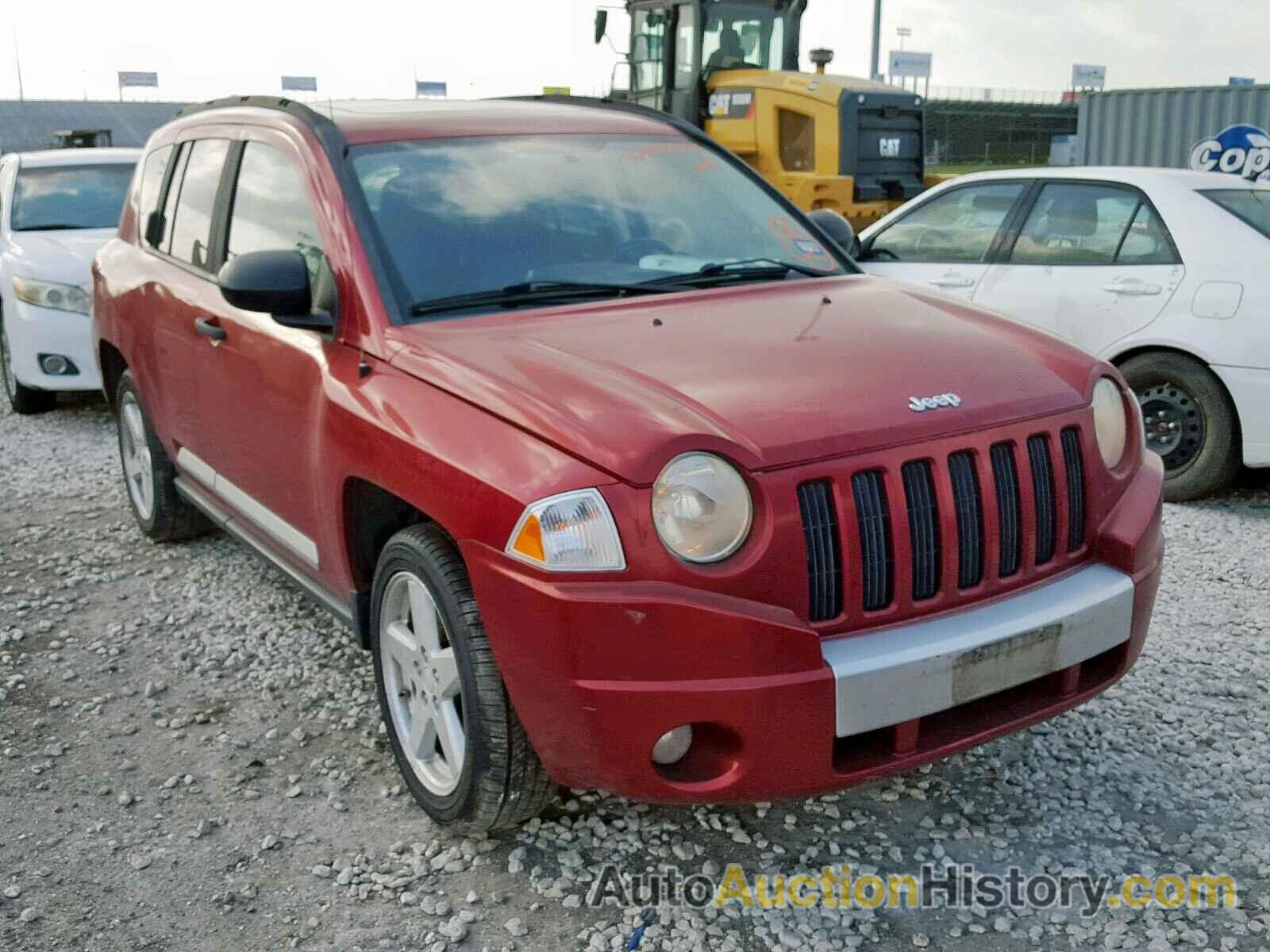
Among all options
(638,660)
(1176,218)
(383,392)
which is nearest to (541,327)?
(383,392)

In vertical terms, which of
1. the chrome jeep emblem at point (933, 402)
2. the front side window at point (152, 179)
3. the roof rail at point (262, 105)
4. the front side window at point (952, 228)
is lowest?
the chrome jeep emblem at point (933, 402)

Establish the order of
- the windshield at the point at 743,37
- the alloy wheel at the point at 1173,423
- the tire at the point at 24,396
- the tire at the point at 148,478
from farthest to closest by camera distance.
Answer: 1. the windshield at the point at 743,37
2. the tire at the point at 24,396
3. the alloy wheel at the point at 1173,423
4. the tire at the point at 148,478

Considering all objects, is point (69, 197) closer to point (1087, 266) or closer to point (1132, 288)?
point (1087, 266)

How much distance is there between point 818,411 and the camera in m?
2.88

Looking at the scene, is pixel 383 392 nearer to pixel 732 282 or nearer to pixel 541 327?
pixel 541 327

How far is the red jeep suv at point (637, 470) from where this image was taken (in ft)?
8.85

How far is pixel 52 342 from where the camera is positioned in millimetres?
8617

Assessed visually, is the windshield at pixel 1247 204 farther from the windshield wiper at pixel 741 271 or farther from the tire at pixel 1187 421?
the windshield wiper at pixel 741 271

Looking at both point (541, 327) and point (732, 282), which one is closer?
point (541, 327)

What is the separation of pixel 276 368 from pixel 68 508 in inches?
134

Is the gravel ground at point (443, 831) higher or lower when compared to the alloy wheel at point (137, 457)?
lower

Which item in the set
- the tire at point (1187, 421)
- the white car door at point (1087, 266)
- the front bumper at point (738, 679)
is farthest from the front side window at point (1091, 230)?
the front bumper at point (738, 679)

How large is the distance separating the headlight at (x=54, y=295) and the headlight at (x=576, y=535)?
22.9 ft

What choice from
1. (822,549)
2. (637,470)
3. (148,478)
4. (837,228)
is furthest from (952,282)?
(637,470)
